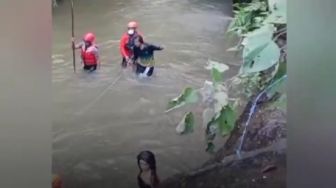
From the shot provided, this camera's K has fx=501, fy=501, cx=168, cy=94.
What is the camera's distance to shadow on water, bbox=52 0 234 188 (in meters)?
1.63

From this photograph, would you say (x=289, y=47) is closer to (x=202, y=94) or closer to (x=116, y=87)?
(x=202, y=94)

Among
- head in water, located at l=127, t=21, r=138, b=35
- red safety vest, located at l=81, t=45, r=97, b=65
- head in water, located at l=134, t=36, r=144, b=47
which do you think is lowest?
red safety vest, located at l=81, t=45, r=97, b=65

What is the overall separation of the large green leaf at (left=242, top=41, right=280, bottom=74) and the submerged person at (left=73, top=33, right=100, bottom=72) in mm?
502

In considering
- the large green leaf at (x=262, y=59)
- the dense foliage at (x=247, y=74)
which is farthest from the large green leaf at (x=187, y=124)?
the large green leaf at (x=262, y=59)

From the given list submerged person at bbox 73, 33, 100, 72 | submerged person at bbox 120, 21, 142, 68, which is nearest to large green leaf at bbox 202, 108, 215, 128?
submerged person at bbox 120, 21, 142, 68

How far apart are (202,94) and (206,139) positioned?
15 centimetres

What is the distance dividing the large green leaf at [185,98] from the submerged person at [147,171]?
18cm

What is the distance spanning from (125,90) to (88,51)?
0.58ft

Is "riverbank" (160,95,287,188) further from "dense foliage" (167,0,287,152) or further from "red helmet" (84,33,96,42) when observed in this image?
"red helmet" (84,33,96,42)

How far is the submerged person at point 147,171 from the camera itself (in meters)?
1.65

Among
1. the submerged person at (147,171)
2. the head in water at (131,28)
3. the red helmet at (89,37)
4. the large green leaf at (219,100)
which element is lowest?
the submerged person at (147,171)

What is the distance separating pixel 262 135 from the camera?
1690 mm

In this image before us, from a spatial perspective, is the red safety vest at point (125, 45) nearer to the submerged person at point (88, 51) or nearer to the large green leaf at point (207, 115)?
the submerged person at point (88, 51)

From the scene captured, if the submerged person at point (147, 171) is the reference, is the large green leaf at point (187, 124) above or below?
above
